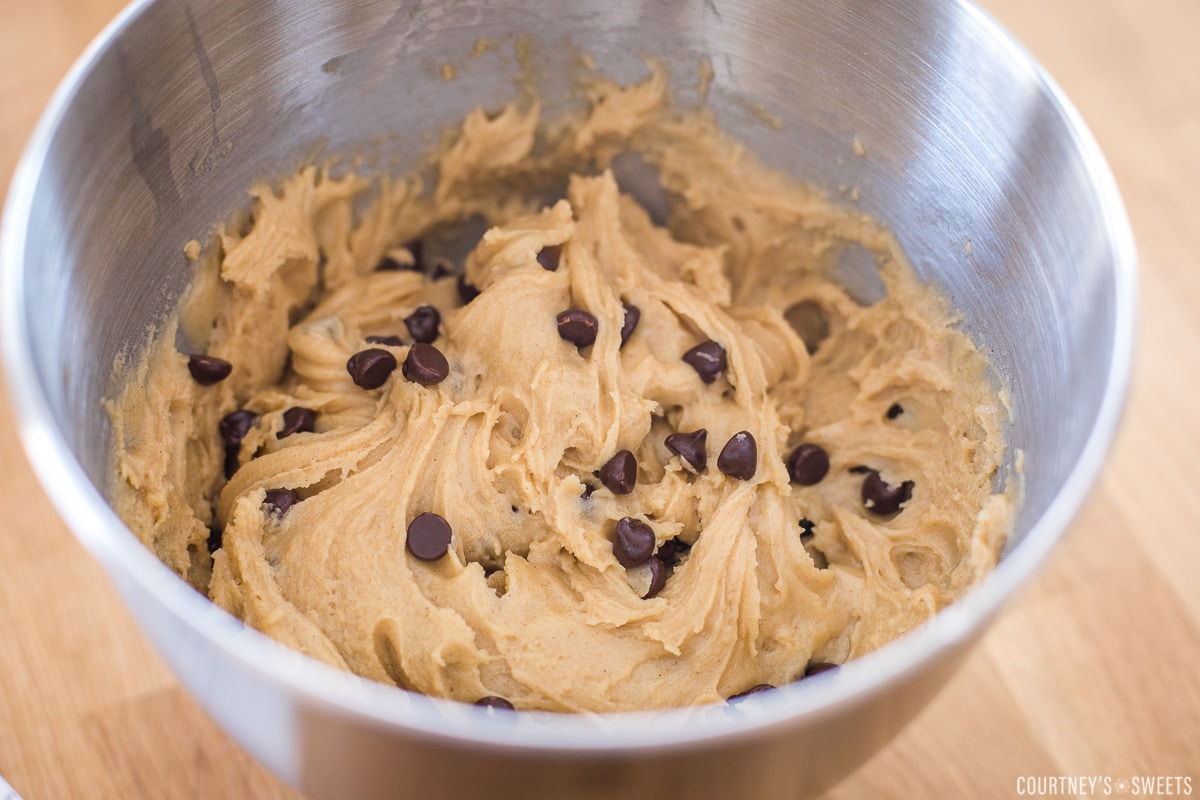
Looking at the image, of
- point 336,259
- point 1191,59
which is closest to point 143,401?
point 336,259

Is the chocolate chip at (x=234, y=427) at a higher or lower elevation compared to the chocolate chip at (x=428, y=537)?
lower

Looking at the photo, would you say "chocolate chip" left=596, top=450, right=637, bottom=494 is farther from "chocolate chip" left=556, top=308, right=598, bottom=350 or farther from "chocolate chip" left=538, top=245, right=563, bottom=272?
"chocolate chip" left=538, top=245, right=563, bottom=272

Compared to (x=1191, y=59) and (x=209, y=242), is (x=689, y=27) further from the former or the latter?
(x=1191, y=59)

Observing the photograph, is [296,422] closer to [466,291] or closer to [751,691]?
[466,291]

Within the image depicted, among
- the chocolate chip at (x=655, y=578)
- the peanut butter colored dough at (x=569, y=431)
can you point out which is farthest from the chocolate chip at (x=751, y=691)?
the chocolate chip at (x=655, y=578)

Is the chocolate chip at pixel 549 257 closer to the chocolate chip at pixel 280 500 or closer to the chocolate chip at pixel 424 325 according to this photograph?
the chocolate chip at pixel 424 325

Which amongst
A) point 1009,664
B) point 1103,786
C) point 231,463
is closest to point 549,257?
point 231,463
